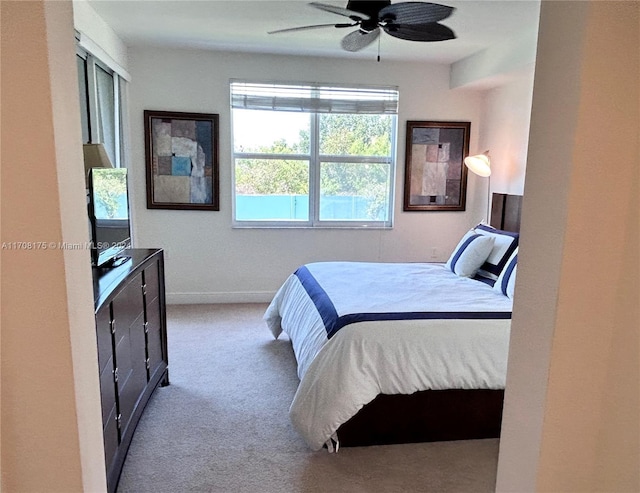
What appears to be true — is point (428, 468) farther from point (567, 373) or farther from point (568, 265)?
point (568, 265)

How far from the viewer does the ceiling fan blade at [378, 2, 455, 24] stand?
2416mm

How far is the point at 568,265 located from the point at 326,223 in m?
4.16

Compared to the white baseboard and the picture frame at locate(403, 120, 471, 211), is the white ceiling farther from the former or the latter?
the white baseboard

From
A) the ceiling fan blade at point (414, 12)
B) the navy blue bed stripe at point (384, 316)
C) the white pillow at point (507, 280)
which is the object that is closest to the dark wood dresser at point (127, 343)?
the navy blue bed stripe at point (384, 316)

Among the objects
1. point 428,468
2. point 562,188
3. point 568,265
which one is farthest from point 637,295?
point 428,468

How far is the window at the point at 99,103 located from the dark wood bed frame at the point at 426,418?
261 centimetres

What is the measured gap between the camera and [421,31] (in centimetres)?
286

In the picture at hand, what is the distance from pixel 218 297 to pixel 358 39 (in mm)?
2997

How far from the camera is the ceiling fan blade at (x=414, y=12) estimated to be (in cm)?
242

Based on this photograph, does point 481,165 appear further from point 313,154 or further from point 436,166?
point 313,154

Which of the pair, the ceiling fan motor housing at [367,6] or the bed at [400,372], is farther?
the ceiling fan motor housing at [367,6]

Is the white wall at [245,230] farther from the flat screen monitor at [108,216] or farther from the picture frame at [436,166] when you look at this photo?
the flat screen monitor at [108,216]

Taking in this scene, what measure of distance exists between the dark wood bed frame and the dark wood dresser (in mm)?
1069

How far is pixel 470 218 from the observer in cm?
524
